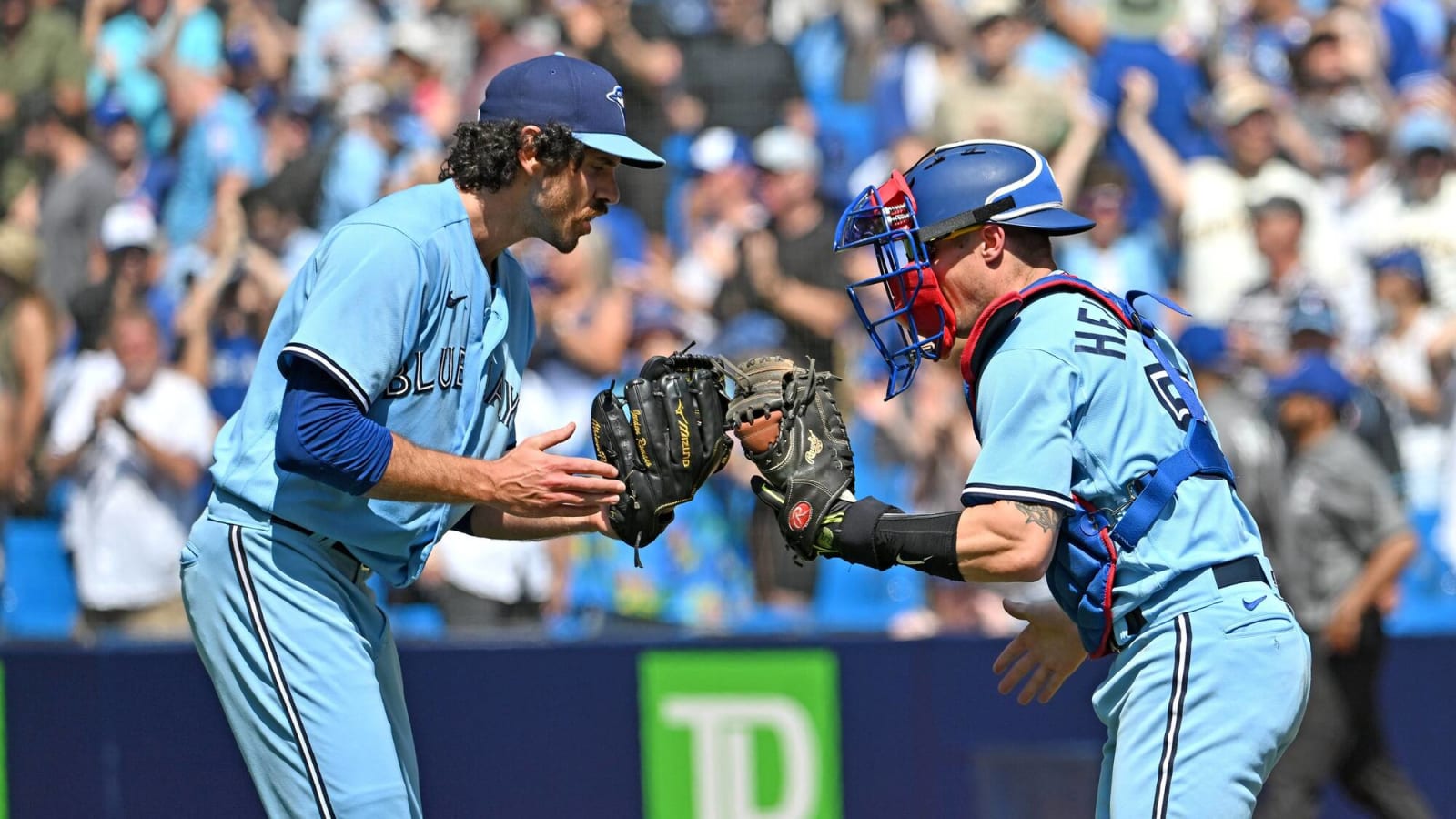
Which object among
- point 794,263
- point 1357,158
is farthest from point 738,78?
point 1357,158

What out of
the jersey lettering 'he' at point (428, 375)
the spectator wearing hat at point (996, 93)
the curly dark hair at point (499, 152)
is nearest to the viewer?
the jersey lettering 'he' at point (428, 375)

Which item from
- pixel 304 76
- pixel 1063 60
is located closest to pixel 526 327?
pixel 1063 60

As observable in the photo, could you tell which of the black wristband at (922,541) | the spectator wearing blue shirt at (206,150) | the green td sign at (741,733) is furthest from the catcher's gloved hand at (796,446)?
the spectator wearing blue shirt at (206,150)

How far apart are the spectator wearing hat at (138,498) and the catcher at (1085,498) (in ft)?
17.8

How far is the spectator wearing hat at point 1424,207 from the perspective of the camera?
8.74 meters

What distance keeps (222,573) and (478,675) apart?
12.8 feet

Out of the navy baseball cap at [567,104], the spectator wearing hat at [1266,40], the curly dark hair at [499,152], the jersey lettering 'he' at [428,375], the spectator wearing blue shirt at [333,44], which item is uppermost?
the spectator wearing blue shirt at [333,44]

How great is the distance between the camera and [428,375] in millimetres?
4180

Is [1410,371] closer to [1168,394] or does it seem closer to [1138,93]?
[1138,93]

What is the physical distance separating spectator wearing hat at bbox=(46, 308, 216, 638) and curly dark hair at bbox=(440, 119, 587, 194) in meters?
4.80

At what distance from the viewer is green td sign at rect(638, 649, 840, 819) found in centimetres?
773

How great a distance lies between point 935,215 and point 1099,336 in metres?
0.47

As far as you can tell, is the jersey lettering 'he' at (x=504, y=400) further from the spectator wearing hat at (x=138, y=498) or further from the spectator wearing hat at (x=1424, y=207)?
the spectator wearing hat at (x=1424, y=207)

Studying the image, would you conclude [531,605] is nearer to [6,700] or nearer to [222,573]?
[6,700]
